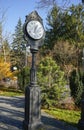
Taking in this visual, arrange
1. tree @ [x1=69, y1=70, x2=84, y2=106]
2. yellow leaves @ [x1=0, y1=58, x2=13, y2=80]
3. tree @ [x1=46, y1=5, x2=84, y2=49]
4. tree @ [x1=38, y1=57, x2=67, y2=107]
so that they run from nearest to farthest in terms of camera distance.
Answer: tree @ [x1=69, y1=70, x2=84, y2=106], tree @ [x1=38, y1=57, x2=67, y2=107], yellow leaves @ [x1=0, y1=58, x2=13, y2=80], tree @ [x1=46, y1=5, x2=84, y2=49]

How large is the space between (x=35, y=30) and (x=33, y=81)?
5.78 ft

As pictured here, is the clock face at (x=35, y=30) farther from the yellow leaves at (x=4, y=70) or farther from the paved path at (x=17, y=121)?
the yellow leaves at (x=4, y=70)

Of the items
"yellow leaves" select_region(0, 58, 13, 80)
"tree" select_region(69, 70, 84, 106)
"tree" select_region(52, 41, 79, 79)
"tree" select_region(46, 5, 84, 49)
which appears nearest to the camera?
"tree" select_region(69, 70, 84, 106)

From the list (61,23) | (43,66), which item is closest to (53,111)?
(43,66)

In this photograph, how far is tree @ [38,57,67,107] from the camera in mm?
16562

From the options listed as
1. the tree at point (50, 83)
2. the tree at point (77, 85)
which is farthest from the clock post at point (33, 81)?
the tree at point (50, 83)

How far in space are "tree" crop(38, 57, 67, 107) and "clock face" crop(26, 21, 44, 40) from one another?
595 cm

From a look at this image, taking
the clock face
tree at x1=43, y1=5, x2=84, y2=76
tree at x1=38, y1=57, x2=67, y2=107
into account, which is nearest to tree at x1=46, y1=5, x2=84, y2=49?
tree at x1=43, y1=5, x2=84, y2=76

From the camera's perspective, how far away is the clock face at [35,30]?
433 inches

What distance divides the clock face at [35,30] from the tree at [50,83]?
5.95m

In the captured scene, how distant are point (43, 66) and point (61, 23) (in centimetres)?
3431

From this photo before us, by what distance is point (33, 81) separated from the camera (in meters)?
10.9

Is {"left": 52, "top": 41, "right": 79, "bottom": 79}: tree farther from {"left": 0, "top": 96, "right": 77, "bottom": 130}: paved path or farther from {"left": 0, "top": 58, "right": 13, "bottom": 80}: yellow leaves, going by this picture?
{"left": 0, "top": 96, "right": 77, "bottom": 130}: paved path

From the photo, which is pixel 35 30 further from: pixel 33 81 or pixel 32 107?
pixel 32 107
